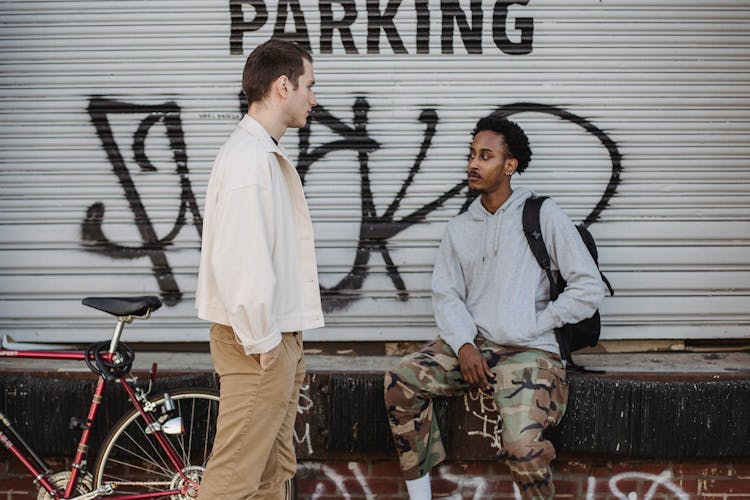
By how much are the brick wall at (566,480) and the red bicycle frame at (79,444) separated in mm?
A: 462

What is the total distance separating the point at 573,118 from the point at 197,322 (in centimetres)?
230

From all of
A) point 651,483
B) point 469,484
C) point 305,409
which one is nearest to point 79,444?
point 305,409

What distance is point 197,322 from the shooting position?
187 inches

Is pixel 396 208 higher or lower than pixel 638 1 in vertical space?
lower

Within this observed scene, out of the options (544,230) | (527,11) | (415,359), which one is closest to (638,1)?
(527,11)

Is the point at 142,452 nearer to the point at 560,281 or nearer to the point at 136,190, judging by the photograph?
the point at 136,190

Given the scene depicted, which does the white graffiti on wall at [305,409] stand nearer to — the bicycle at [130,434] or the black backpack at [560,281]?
the bicycle at [130,434]

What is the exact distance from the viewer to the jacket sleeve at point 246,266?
2.91 meters

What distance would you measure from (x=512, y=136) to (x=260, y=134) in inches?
59.3

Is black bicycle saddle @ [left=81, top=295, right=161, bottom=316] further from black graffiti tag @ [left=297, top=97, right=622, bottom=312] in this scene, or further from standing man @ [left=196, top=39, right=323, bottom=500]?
black graffiti tag @ [left=297, top=97, right=622, bottom=312]

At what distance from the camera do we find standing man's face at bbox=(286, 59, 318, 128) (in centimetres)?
319

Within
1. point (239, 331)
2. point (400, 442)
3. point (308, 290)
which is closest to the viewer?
point (239, 331)

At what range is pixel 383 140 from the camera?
468 cm

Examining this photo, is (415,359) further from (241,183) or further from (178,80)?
(178,80)
